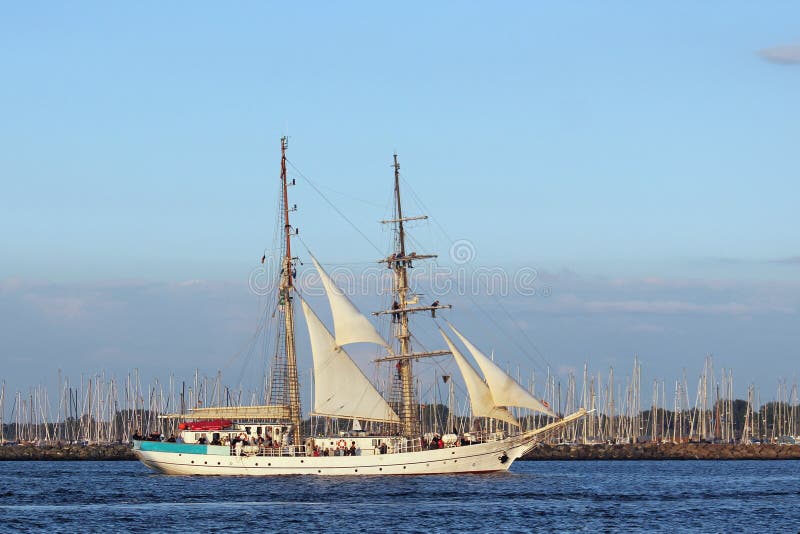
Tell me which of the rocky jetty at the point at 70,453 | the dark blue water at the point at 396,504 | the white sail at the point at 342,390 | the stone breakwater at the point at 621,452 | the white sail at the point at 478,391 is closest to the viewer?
the dark blue water at the point at 396,504

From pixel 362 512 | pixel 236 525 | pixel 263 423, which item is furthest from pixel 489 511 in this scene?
pixel 263 423

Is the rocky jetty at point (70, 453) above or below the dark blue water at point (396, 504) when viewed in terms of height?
above

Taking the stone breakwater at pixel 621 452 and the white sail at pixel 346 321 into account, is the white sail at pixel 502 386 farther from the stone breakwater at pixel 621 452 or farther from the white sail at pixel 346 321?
the stone breakwater at pixel 621 452

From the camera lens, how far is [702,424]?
197250 millimetres

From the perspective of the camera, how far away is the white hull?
95.2 m

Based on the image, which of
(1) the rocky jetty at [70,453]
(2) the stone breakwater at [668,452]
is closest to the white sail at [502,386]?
(2) the stone breakwater at [668,452]

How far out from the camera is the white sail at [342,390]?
100m

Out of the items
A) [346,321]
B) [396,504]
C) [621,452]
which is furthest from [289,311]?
[621,452]

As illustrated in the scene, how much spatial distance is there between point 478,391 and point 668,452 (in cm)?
8835

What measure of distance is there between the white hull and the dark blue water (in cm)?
135

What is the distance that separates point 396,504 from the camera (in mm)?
75438

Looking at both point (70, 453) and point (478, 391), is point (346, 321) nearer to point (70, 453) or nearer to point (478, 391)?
point (478, 391)

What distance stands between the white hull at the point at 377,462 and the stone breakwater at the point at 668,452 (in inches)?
3090

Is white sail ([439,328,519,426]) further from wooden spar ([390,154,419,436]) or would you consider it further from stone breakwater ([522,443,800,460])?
stone breakwater ([522,443,800,460])
